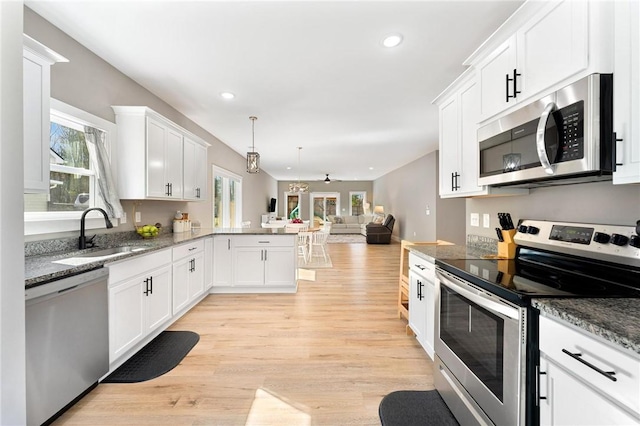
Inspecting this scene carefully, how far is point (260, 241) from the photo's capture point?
402cm

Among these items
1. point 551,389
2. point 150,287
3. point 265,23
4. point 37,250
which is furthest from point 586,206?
point 37,250

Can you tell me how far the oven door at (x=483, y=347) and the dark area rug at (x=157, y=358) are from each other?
2.07m

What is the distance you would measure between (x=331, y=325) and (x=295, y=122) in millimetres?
3185

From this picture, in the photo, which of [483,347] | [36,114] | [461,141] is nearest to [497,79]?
[461,141]

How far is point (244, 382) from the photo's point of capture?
6.57ft

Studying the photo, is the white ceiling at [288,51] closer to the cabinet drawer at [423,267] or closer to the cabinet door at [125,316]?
the cabinet drawer at [423,267]

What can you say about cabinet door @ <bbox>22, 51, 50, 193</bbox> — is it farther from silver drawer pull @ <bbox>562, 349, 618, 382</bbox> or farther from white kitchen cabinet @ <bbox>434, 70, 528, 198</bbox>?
white kitchen cabinet @ <bbox>434, 70, 528, 198</bbox>

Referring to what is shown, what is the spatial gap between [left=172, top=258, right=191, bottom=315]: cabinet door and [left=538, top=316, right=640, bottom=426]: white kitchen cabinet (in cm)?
305

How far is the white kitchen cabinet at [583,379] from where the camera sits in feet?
2.50

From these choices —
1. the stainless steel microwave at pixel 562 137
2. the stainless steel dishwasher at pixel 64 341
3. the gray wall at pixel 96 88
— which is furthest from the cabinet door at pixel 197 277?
the stainless steel microwave at pixel 562 137

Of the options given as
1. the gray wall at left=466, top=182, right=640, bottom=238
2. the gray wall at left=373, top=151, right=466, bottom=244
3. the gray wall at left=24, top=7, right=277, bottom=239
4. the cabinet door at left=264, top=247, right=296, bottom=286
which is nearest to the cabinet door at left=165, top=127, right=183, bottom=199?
the gray wall at left=24, top=7, right=277, bottom=239

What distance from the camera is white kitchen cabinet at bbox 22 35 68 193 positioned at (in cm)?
155

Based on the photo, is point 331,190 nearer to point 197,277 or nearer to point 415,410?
point 197,277

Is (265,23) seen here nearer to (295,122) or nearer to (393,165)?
(295,122)
